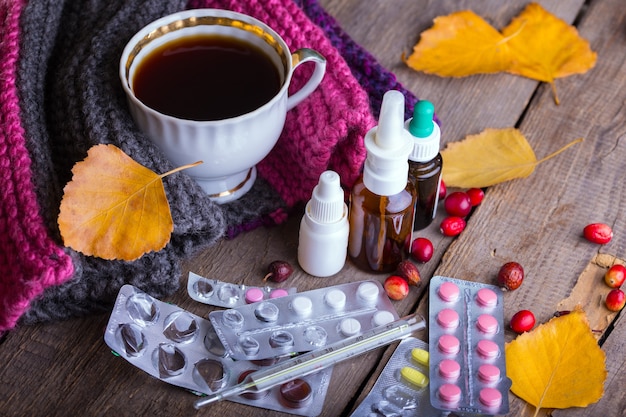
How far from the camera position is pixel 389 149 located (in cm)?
79

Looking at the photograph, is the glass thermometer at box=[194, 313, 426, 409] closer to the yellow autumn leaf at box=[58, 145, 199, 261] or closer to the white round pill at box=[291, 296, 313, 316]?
the white round pill at box=[291, 296, 313, 316]

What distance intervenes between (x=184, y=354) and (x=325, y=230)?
0.19m

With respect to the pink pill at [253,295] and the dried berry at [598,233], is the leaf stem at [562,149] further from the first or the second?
the pink pill at [253,295]

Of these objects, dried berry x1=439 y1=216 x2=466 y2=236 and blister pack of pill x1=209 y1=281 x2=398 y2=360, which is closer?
blister pack of pill x1=209 y1=281 x2=398 y2=360

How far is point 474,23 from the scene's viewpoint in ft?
3.76

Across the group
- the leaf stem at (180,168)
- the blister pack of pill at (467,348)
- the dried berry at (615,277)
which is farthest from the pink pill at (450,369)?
the leaf stem at (180,168)

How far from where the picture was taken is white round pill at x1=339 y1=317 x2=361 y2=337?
2.74 feet

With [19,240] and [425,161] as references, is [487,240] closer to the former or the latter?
[425,161]

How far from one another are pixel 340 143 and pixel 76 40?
1.10 ft

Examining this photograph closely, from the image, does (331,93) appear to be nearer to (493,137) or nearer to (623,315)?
(493,137)

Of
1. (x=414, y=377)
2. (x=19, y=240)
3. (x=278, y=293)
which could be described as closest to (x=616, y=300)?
(x=414, y=377)

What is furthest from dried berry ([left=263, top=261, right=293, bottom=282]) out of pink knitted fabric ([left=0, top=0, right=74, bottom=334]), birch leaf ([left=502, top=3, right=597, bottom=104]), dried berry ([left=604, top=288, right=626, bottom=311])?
birch leaf ([left=502, top=3, right=597, bottom=104])

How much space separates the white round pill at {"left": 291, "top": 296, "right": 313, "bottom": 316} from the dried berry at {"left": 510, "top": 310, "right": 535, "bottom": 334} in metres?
0.21

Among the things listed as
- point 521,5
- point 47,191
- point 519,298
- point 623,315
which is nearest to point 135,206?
point 47,191
